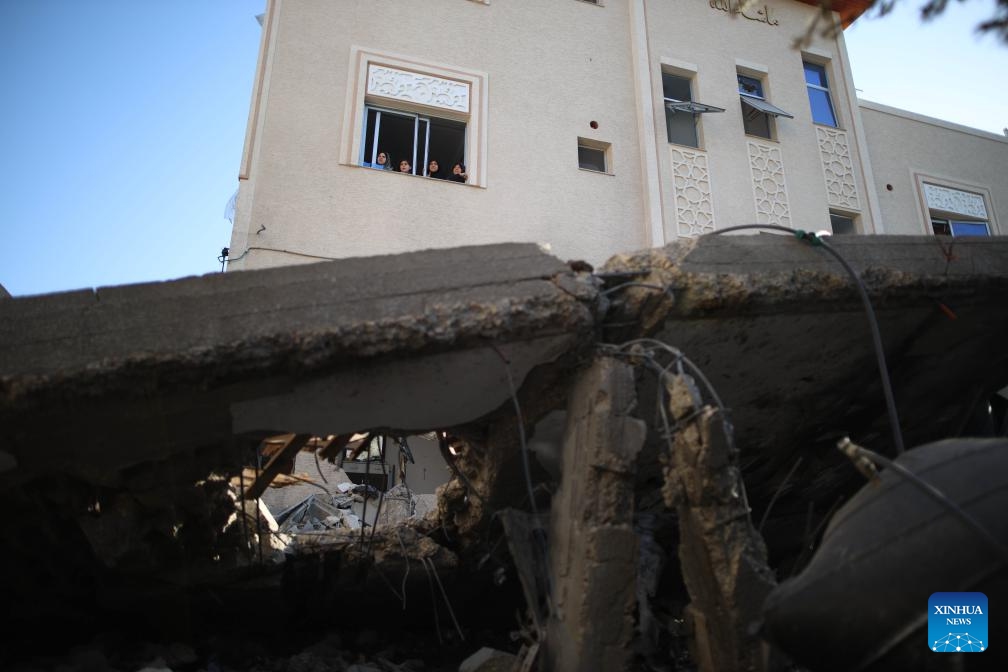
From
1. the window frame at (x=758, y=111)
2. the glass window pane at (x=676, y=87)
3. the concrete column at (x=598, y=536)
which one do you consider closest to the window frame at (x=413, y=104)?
the glass window pane at (x=676, y=87)

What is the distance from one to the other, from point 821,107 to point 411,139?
285 inches

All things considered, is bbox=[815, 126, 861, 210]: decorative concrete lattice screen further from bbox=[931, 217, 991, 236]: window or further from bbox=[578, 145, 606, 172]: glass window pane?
bbox=[578, 145, 606, 172]: glass window pane

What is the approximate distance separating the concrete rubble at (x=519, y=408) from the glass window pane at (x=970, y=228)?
835 cm

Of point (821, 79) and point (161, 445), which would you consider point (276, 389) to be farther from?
point (821, 79)

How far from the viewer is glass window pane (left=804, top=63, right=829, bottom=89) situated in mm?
11719

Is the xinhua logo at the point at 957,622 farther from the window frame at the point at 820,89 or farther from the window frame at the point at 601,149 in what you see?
the window frame at the point at 820,89

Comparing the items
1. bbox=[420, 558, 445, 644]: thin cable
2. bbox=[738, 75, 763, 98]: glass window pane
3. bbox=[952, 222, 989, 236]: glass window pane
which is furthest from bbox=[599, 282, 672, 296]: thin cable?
bbox=[952, 222, 989, 236]: glass window pane

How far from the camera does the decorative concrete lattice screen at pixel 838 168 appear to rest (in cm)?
1069

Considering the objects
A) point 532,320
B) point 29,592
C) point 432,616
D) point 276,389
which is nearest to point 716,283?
point 532,320

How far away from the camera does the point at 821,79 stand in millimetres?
11812

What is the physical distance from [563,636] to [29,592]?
12.1 feet

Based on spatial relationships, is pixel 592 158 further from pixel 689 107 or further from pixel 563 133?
pixel 689 107

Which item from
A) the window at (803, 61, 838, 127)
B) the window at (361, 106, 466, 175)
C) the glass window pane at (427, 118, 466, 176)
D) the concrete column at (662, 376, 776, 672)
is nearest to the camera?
Result: the concrete column at (662, 376, 776, 672)

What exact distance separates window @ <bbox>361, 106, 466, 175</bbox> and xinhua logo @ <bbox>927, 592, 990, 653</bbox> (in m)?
7.97
